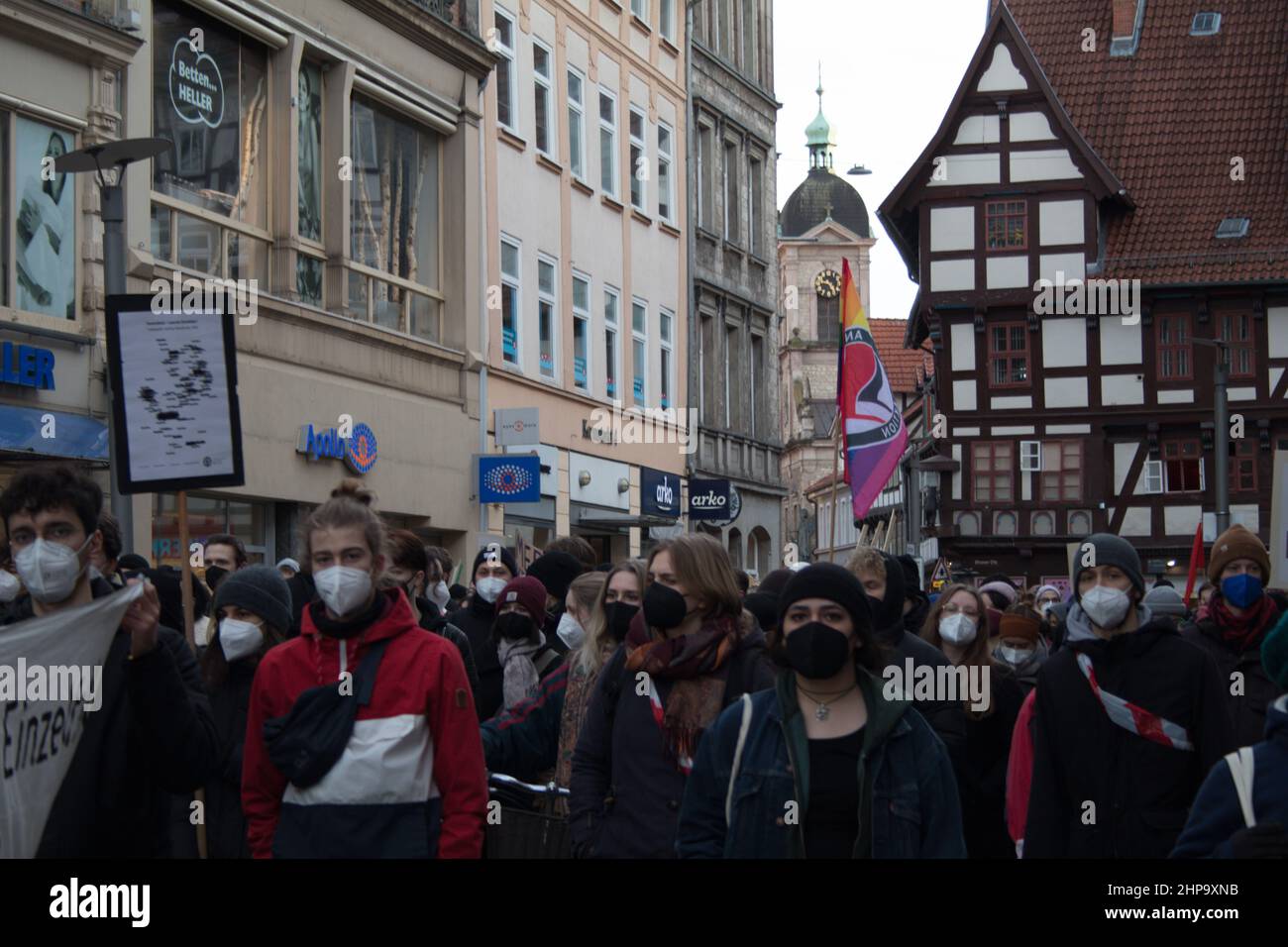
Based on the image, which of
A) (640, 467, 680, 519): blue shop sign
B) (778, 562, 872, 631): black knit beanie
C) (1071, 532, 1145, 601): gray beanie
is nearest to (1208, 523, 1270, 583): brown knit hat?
(1071, 532, 1145, 601): gray beanie

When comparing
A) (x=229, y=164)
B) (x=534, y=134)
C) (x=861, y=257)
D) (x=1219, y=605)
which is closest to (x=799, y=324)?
(x=861, y=257)

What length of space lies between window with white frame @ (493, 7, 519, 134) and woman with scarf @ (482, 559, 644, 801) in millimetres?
20570

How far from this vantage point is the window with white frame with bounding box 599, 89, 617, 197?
1277 inches

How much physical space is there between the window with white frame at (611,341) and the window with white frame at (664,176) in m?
2.90

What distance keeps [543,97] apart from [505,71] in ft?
6.01

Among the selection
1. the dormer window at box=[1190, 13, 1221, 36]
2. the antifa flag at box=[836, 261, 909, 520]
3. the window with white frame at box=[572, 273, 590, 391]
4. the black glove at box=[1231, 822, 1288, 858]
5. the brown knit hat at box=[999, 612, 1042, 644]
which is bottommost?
the black glove at box=[1231, 822, 1288, 858]

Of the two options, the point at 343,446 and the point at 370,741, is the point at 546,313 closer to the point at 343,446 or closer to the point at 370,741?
the point at 343,446

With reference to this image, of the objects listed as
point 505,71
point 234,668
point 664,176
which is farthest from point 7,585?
point 664,176

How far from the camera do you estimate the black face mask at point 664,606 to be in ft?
20.6

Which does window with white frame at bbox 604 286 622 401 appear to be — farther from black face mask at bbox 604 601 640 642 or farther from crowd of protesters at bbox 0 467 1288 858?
black face mask at bbox 604 601 640 642

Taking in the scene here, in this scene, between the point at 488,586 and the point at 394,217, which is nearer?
the point at 488,586

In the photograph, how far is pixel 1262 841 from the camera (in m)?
4.37

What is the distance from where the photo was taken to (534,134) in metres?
29.0

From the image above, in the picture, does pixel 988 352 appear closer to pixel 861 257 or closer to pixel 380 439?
pixel 380 439
